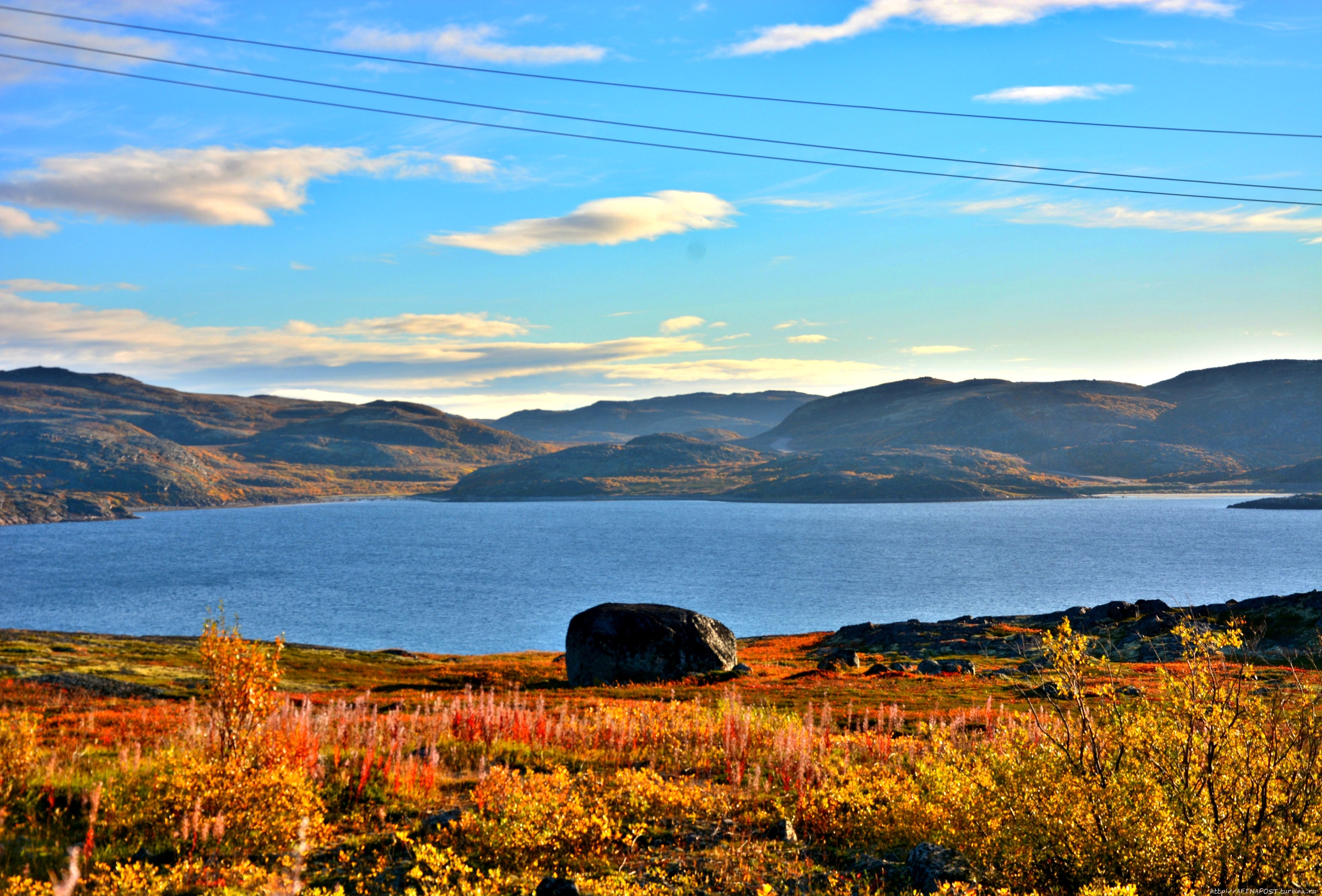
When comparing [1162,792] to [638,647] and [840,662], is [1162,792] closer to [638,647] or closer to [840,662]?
[638,647]

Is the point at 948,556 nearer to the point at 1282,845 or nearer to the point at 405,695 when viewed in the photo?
the point at 405,695

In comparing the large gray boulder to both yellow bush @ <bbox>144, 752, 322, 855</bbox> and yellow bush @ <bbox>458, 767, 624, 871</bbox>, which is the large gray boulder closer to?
yellow bush @ <bbox>458, 767, 624, 871</bbox>

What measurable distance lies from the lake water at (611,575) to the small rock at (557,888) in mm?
51390

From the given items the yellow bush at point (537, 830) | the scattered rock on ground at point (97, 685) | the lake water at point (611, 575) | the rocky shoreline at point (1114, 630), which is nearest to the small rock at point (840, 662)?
the rocky shoreline at point (1114, 630)

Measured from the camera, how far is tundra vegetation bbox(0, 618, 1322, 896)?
6945 mm

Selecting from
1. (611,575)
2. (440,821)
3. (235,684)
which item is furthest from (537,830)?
(611,575)

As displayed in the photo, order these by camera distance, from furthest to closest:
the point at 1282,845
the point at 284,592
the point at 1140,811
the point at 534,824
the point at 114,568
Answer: the point at 114,568, the point at 284,592, the point at 534,824, the point at 1140,811, the point at 1282,845

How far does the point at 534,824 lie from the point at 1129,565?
120496 mm

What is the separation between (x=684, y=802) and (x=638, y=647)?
2551cm

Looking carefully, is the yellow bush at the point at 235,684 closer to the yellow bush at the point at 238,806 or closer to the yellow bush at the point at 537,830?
the yellow bush at the point at 238,806

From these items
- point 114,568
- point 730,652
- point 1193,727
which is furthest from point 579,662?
point 114,568

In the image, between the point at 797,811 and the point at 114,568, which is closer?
the point at 797,811

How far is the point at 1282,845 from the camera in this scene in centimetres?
660

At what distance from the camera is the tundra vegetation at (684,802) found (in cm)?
695
